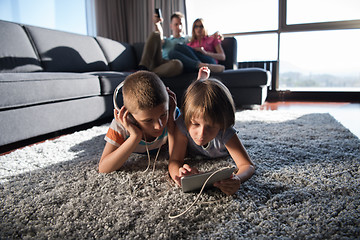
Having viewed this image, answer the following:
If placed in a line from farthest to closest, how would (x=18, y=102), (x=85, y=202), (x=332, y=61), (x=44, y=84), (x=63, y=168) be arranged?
(x=332, y=61) → (x=44, y=84) → (x=18, y=102) → (x=63, y=168) → (x=85, y=202)

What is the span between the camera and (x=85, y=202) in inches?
28.4

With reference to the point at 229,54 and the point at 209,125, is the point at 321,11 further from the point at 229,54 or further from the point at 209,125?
the point at 209,125

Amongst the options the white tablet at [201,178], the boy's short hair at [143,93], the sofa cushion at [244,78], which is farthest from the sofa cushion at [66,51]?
the white tablet at [201,178]

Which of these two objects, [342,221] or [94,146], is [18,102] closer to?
[94,146]

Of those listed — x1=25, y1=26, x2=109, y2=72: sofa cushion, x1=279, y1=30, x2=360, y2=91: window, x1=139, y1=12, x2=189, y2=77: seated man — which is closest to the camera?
x1=25, y1=26, x2=109, y2=72: sofa cushion

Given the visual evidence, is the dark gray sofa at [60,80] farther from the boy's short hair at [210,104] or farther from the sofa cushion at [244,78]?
the boy's short hair at [210,104]

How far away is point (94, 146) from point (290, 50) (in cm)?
336

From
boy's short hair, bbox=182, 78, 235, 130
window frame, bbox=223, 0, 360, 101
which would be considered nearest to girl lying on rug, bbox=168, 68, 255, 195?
boy's short hair, bbox=182, 78, 235, 130

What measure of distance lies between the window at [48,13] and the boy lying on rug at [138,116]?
8.41 feet

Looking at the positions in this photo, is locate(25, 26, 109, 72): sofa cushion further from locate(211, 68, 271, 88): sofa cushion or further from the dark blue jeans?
locate(211, 68, 271, 88): sofa cushion

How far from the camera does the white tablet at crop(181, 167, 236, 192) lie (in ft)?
2.21

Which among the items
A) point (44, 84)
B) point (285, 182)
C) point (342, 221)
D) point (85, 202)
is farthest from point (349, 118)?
point (44, 84)

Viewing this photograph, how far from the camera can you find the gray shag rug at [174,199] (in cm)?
58

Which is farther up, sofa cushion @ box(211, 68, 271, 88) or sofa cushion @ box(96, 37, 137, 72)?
sofa cushion @ box(96, 37, 137, 72)
